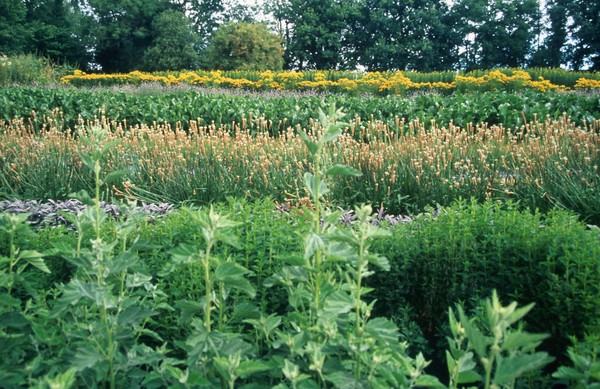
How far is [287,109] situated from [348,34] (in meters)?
31.1

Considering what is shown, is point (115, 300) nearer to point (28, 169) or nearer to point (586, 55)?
point (28, 169)

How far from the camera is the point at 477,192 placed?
535cm

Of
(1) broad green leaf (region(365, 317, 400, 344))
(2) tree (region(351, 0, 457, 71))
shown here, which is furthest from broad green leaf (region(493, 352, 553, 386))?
(2) tree (region(351, 0, 457, 71))

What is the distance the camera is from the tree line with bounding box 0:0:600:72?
117 feet

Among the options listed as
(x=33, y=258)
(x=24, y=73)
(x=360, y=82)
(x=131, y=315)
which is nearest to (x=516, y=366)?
(x=131, y=315)

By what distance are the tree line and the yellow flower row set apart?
13.2m

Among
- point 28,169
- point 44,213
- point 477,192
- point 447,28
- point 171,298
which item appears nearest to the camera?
point 171,298

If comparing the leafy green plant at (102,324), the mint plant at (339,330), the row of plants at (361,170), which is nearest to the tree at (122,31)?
the row of plants at (361,170)

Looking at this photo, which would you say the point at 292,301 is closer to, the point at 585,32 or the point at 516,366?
the point at 516,366

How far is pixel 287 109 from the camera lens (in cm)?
1009

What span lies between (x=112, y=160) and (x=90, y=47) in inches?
1470

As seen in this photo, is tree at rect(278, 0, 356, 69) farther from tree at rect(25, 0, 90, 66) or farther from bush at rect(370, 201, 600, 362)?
bush at rect(370, 201, 600, 362)

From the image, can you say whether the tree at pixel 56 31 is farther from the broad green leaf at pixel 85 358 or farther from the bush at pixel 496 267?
the broad green leaf at pixel 85 358

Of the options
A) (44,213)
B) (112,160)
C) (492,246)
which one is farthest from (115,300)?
(112,160)
